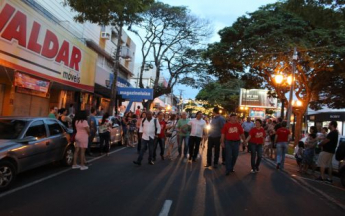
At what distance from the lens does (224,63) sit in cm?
2095

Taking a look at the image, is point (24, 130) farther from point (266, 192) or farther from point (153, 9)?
point (153, 9)

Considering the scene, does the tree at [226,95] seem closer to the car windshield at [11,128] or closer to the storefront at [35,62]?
the storefront at [35,62]

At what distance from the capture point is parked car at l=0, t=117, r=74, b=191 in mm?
6363

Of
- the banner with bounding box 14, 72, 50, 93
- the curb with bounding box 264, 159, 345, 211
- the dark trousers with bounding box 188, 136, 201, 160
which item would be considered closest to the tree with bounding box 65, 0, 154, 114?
the banner with bounding box 14, 72, 50, 93

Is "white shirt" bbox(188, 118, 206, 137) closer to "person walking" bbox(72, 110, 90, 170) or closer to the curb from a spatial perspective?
the curb

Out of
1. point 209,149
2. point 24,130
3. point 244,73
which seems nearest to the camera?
point 24,130

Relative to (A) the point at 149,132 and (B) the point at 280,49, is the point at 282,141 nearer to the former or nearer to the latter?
(A) the point at 149,132

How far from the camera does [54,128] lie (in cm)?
864

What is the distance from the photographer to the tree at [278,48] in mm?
17031

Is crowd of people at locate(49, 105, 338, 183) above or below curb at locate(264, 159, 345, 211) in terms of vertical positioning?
above

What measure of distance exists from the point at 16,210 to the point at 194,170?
215 inches

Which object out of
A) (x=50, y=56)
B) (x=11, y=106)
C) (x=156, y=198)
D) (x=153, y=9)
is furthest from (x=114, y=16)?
(x=153, y=9)

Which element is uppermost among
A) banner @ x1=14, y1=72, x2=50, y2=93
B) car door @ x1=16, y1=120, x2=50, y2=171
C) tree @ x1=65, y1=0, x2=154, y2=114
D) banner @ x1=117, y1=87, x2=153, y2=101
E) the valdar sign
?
tree @ x1=65, y1=0, x2=154, y2=114

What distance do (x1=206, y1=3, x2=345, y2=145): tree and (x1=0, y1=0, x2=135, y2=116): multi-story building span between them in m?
8.16
